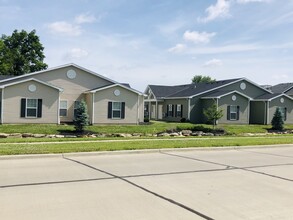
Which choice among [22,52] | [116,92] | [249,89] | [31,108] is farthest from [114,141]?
[22,52]

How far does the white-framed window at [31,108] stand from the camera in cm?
2661

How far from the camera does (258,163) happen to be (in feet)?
40.2

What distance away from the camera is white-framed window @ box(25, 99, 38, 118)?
26609mm

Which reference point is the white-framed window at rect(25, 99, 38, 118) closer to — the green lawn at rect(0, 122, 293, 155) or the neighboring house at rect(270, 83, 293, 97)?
the green lawn at rect(0, 122, 293, 155)

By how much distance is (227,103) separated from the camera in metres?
36.1

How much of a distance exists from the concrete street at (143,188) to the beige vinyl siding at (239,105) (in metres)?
23.5

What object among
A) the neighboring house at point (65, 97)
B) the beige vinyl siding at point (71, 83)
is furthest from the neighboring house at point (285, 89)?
the beige vinyl siding at point (71, 83)

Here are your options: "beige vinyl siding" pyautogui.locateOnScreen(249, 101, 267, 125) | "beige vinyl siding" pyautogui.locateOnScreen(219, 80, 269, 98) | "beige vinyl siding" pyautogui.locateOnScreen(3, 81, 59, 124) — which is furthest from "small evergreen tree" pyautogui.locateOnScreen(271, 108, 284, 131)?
"beige vinyl siding" pyautogui.locateOnScreen(3, 81, 59, 124)

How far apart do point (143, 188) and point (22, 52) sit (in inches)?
2064

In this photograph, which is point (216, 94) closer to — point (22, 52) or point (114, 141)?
point (114, 141)

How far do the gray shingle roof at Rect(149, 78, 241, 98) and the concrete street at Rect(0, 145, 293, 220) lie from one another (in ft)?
88.8

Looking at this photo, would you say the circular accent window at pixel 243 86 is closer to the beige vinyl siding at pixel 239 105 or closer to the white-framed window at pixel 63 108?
the beige vinyl siding at pixel 239 105

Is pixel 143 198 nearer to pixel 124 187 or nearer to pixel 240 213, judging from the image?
pixel 124 187

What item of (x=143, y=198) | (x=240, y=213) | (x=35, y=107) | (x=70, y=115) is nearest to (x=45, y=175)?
(x=143, y=198)
